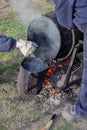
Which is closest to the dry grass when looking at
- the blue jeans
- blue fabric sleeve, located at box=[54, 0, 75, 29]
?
blue fabric sleeve, located at box=[54, 0, 75, 29]

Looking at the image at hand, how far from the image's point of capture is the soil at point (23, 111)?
15.5ft

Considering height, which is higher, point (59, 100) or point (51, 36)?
point (51, 36)

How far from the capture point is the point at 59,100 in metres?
5.17

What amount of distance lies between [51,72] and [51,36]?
67cm

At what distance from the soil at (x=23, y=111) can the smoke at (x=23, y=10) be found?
277cm

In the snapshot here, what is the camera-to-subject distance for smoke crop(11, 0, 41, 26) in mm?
7880

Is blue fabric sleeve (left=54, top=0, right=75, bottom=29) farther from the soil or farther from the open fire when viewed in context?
the soil

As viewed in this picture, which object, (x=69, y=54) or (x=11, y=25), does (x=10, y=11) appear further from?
(x=69, y=54)

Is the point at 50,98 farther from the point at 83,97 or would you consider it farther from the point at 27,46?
the point at 27,46

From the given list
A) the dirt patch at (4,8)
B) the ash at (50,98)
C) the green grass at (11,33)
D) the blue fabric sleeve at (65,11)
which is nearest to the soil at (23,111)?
the ash at (50,98)

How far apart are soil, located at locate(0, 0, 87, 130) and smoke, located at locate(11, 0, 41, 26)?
2.77 metres

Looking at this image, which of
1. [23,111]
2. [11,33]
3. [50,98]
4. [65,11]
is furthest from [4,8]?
[65,11]

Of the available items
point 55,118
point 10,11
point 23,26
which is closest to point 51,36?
point 55,118

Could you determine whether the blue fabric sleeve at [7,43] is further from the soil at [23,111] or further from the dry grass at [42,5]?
the dry grass at [42,5]
